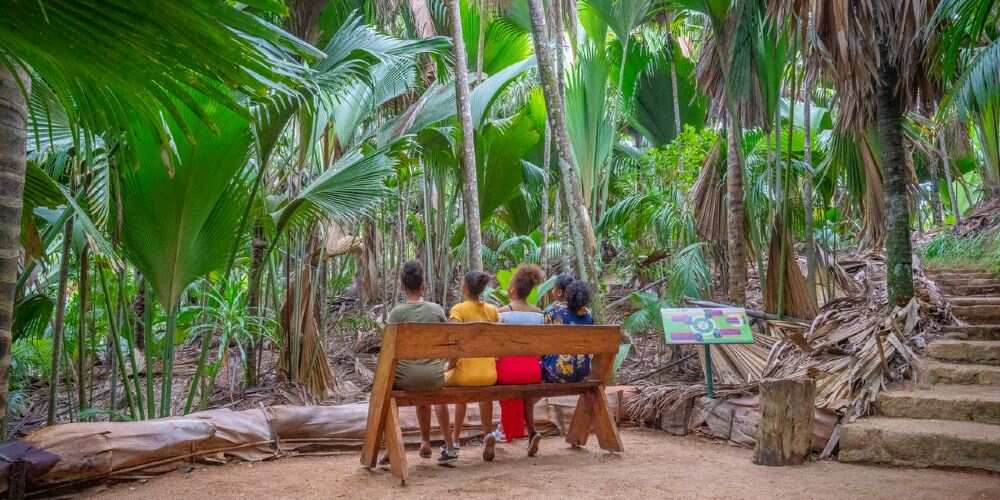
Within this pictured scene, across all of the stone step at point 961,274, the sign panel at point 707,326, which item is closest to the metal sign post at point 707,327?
the sign panel at point 707,326

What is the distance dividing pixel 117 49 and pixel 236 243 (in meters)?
3.56

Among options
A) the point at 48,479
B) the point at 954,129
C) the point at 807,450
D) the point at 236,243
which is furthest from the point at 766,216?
the point at 954,129

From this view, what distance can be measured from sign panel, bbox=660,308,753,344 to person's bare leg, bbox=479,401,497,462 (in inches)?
57.9

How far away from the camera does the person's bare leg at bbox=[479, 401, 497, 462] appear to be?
420 cm

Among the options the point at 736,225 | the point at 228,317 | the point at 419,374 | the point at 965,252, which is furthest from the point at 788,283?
the point at 228,317

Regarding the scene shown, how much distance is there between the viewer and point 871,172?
636 cm

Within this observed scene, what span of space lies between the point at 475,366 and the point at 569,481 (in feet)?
2.78

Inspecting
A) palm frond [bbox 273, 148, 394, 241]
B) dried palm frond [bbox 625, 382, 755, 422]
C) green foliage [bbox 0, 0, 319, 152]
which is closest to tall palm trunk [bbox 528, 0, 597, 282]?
dried palm frond [bbox 625, 382, 755, 422]

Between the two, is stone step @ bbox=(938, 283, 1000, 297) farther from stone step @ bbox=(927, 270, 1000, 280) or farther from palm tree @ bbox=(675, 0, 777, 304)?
palm tree @ bbox=(675, 0, 777, 304)

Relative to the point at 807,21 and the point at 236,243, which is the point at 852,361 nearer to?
the point at 807,21

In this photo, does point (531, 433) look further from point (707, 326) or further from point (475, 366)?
point (707, 326)

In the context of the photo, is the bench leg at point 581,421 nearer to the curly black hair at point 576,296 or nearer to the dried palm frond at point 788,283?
the curly black hair at point 576,296

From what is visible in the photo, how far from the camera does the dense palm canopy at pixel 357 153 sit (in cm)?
214

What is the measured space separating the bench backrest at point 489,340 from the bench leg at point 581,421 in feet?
1.33
